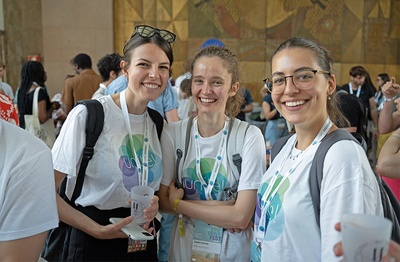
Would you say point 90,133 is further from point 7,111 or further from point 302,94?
point 302,94

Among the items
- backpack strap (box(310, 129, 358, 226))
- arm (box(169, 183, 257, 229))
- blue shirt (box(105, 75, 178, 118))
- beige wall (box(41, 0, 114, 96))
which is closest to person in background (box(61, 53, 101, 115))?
blue shirt (box(105, 75, 178, 118))

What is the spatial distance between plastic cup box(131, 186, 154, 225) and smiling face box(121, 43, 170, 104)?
565 mm

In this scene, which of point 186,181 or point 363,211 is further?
point 186,181

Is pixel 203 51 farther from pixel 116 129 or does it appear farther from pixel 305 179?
pixel 305 179

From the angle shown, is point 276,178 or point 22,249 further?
point 276,178

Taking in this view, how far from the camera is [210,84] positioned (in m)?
2.46

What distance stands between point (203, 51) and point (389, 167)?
1.52 metres

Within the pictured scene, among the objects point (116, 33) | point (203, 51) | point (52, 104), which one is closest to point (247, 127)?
point (203, 51)

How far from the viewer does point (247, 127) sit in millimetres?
2506

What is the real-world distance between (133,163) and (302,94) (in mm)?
1097

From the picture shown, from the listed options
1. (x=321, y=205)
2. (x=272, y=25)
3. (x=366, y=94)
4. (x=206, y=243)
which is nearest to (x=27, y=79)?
(x=206, y=243)

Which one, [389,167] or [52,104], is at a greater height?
[52,104]

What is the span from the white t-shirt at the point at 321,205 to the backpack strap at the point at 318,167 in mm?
23

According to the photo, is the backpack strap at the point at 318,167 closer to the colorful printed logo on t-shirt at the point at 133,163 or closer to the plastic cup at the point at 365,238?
the plastic cup at the point at 365,238
